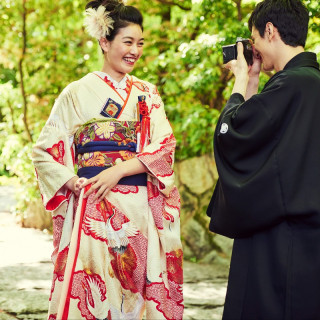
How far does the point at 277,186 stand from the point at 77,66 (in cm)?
696

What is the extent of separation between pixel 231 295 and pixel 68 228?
98 cm

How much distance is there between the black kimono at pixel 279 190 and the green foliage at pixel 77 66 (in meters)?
3.63

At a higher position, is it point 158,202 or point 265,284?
point 158,202

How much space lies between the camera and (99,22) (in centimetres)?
304

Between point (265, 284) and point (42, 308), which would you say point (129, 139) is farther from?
point (42, 308)

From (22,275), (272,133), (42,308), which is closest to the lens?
(272,133)

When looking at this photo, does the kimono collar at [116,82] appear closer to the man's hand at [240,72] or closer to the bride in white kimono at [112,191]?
the bride in white kimono at [112,191]

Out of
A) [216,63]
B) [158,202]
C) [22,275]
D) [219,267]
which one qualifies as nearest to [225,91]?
[216,63]

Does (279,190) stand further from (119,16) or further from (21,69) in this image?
(21,69)

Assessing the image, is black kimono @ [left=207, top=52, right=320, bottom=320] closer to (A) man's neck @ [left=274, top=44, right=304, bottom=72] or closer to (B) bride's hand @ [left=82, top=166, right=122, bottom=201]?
(A) man's neck @ [left=274, top=44, right=304, bottom=72]

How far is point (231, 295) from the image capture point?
2547 millimetres

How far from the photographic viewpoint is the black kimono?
2.39m

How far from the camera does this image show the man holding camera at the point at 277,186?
2391mm

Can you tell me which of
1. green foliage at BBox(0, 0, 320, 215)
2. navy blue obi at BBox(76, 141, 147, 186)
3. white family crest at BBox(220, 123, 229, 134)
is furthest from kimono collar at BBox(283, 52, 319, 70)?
green foliage at BBox(0, 0, 320, 215)
